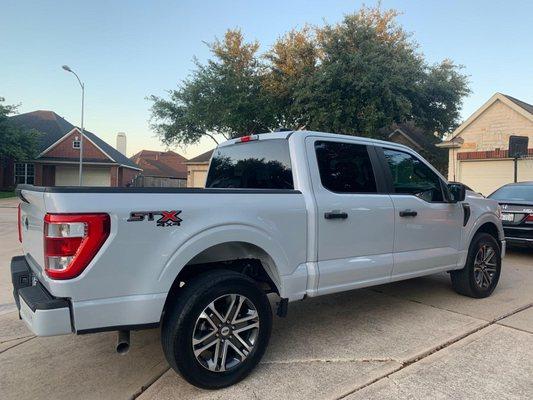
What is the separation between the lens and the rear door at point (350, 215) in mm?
3707

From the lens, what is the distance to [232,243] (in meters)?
3.30

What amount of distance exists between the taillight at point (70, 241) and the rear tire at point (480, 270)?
444 cm

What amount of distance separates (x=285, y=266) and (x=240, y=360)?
2.60 ft

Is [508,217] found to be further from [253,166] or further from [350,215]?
[253,166]

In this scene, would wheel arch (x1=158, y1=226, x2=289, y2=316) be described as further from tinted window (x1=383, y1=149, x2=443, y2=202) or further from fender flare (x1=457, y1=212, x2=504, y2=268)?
fender flare (x1=457, y1=212, x2=504, y2=268)

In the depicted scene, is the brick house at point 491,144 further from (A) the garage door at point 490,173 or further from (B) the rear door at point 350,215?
(B) the rear door at point 350,215

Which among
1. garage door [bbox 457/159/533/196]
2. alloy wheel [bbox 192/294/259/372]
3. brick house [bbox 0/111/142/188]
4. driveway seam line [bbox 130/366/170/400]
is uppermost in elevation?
brick house [bbox 0/111/142/188]

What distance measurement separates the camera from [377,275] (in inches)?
Result: 163

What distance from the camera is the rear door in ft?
12.2

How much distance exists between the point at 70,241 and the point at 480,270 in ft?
16.1

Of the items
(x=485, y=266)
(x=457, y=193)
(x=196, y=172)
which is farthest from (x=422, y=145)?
(x=457, y=193)

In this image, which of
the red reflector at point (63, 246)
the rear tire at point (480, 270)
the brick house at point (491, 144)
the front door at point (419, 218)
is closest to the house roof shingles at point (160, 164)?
the brick house at point (491, 144)

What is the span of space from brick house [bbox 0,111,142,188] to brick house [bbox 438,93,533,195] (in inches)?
1142

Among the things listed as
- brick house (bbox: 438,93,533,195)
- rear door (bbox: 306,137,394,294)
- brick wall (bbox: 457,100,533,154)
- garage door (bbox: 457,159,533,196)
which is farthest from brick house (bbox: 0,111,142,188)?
rear door (bbox: 306,137,394,294)
